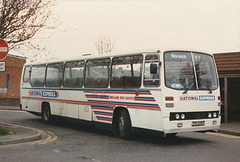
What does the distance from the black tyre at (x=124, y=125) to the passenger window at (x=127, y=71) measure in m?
0.94

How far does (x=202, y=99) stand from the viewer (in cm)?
1055

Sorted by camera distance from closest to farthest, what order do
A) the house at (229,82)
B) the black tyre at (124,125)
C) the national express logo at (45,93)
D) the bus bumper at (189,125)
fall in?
the bus bumper at (189,125)
the black tyre at (124,125)
the national express logo at (45,93)
the house at (229,82)

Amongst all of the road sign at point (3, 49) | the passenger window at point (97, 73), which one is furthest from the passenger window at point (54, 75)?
the road sign at point (3, 49)

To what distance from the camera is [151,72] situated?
33.4ft

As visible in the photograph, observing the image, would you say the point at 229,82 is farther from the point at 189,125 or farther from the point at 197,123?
the point at 189,125

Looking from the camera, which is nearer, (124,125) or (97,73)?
(124,125)

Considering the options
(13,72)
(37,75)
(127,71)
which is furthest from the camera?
(13,72)

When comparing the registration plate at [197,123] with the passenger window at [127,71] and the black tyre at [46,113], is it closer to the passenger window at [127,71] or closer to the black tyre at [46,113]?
the passenger window at [127,71]

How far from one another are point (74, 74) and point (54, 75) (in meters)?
1.82

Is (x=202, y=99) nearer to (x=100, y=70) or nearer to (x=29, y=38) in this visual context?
(x=100, y=70)

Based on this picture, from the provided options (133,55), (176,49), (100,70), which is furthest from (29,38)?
(176,49)

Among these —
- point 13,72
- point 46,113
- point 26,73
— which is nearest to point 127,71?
point 46,113

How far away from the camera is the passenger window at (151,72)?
1031cm

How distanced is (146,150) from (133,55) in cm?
326
